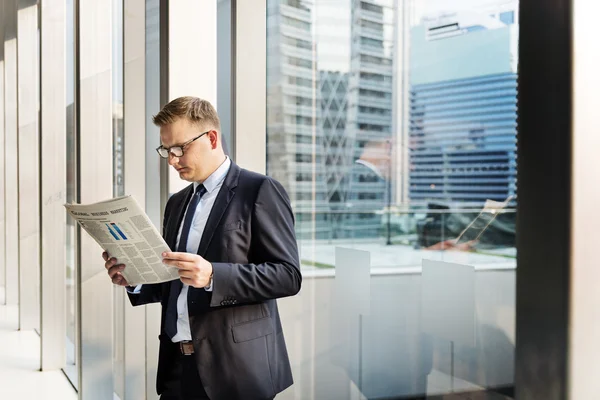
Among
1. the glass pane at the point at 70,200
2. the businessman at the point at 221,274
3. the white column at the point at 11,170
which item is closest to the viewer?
the businessman at the point at 221,274

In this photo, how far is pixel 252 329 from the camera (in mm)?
1795

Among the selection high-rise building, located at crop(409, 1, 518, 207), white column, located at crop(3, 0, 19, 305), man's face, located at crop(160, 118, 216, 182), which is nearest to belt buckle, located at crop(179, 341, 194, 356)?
man's face, located at crop(160, 118, 216, 182)

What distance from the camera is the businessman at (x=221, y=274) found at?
1727 mm

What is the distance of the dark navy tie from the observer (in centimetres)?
187

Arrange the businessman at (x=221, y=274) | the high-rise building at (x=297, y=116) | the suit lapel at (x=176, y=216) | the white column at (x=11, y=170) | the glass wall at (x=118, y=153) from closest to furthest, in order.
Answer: the businessman at (x=221, y=274) < the suit lapel at (x=176, y=216) < the high-rise building at (x=297, y=116) < the glass wall at (x=118, y=153) < the white column at (x=11, y=170)

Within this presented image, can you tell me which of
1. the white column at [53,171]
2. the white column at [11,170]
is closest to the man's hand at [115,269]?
the white column at [53,171]

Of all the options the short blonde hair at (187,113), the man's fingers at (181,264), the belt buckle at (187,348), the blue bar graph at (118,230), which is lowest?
the belt buckle at (187,348)

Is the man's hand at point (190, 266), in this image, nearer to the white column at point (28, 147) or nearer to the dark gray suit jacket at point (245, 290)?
the dark gray suit jacket at point (245, 290)

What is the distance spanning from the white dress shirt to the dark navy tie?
1cm

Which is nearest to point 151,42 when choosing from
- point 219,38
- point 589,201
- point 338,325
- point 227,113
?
point 219,38

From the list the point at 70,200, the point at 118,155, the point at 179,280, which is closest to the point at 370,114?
the point at 179,280

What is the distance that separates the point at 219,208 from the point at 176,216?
0.26 meters

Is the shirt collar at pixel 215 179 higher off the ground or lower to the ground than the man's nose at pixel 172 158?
lower

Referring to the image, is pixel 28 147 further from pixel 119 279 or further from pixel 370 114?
pixel 370 114
